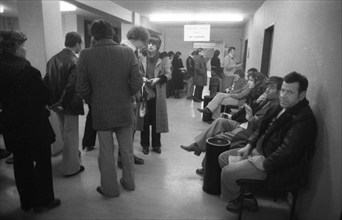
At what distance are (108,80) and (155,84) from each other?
1.06m

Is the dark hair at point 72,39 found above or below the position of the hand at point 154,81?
above

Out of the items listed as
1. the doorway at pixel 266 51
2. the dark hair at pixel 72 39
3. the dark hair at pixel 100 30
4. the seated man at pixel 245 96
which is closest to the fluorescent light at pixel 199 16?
the doorway at pixel 266 51

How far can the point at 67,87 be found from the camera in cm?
233

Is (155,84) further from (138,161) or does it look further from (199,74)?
(199,74)

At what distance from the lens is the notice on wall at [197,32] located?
8812mm

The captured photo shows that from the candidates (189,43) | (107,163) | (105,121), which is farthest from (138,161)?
(189,43)

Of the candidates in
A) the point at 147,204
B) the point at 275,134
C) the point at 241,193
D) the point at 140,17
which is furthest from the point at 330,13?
the point at 140,17

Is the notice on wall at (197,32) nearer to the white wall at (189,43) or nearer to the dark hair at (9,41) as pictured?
the white wall at (189,43)

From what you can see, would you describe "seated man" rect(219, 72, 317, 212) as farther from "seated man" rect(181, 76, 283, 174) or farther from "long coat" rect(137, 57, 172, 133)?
"long coat" rect(137, 57, 172, 133)

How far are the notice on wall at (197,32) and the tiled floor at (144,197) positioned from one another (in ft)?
21.8

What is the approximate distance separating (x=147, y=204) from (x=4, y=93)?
1415 millimetres

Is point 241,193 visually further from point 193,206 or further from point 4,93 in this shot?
point 4,93

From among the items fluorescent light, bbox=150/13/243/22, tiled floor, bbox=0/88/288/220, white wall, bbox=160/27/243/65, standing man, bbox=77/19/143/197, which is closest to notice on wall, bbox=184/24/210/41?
fluorescent light, bbox=150/13/243/22

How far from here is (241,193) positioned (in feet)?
5.90
